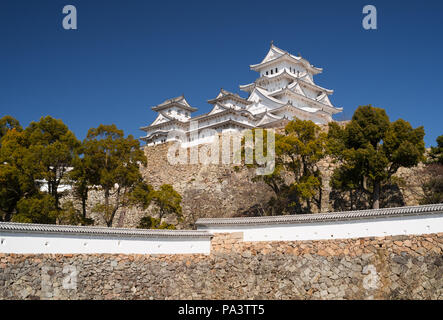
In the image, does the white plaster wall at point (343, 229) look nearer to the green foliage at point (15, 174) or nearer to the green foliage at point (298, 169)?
the green foliage at point (298, 169)

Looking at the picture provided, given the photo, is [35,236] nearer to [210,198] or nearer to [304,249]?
[304,249]

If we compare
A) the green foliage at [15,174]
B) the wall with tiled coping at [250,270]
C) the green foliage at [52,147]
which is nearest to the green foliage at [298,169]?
the wall with tiled coping at [250,270]

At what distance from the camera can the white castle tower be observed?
100 ft

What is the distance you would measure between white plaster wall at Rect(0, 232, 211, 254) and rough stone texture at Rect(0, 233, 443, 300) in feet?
0.60

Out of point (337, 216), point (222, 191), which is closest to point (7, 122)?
point (222, 191)

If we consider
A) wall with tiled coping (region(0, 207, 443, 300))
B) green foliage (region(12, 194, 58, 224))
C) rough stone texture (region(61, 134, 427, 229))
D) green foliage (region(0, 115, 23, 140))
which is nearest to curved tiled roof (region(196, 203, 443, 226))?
wall with tiled coping (region(0, 207, 443, 300))

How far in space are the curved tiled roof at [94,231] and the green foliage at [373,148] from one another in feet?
18.9

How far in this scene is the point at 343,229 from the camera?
12.7m

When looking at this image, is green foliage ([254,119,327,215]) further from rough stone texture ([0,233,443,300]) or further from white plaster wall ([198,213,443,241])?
rough stone texture ([0,233,443,300])

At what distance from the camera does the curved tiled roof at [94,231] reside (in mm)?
11469

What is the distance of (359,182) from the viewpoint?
55.5 feet

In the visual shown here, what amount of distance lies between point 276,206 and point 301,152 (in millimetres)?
2619

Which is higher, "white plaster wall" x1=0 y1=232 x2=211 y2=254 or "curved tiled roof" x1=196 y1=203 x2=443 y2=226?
"curved tiled roof" x1=196 y1=203 x2=443 y2=226

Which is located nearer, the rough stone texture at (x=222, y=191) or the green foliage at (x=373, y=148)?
the green foliage at (x=373, y=148)
